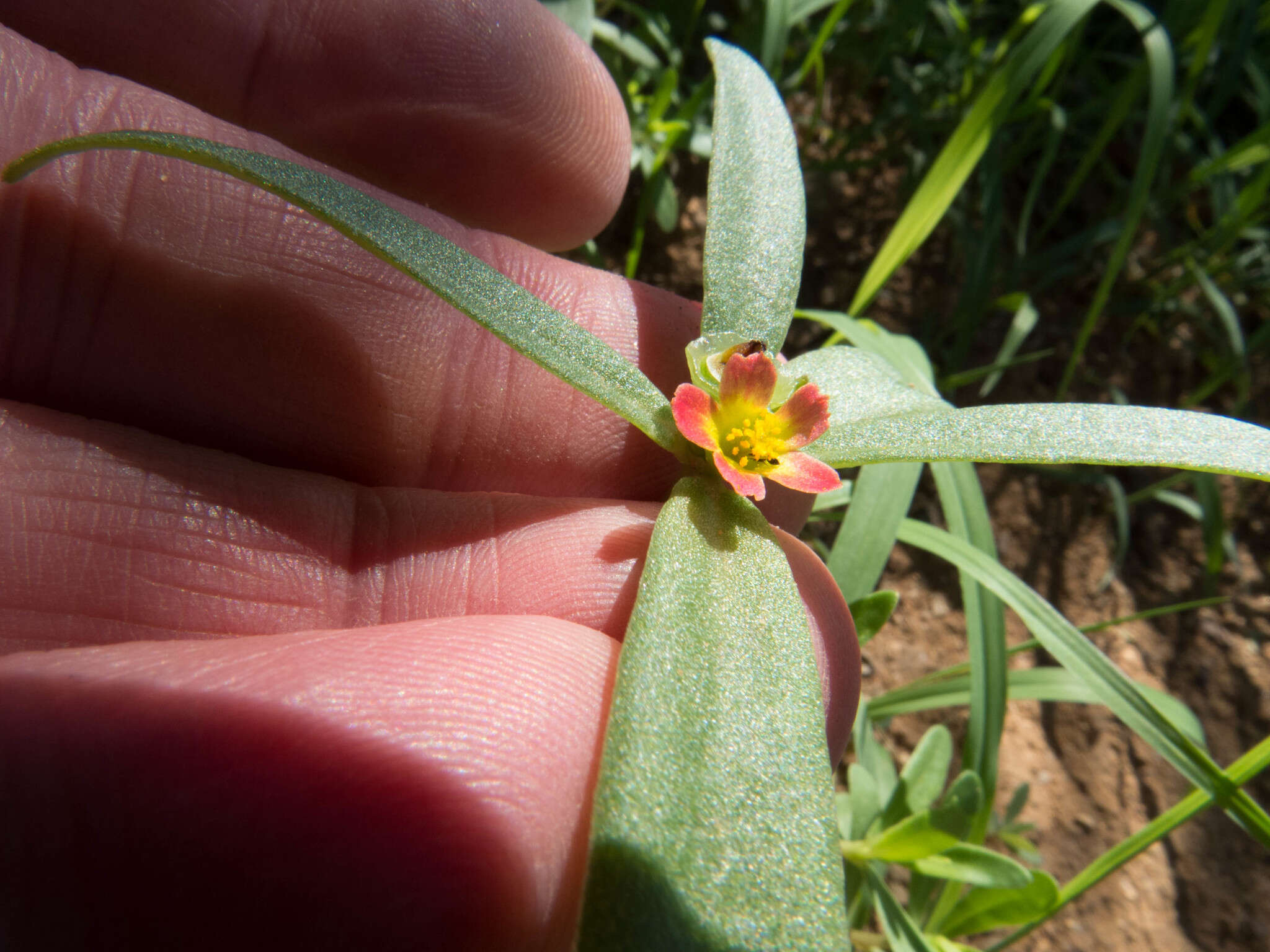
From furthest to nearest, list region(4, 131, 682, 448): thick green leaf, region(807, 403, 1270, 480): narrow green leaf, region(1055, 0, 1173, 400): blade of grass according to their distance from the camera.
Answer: region(1055, 0, 1173, 400): blade of grass → region(807, 403, 1270, 480): narrow green leaf → region(4, 131, 682, 448): thick green leaf

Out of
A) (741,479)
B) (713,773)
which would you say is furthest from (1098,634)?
(713,773)

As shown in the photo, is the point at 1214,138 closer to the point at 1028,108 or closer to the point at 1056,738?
the point at 1028,108

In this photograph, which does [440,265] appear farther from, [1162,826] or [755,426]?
[1162,826]

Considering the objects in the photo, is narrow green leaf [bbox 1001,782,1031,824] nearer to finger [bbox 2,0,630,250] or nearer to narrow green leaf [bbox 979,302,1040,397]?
narrow green leaf [bbox 979,302,1040,397]

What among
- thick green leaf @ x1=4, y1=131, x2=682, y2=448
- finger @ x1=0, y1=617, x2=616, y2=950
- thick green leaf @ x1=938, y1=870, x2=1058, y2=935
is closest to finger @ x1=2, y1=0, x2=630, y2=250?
thick green leaf @ x1=4, y1=131, x2=682, y2=448

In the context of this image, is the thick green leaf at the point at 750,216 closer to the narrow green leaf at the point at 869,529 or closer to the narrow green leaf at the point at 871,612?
the narrow green leaf at the point at 869,529
